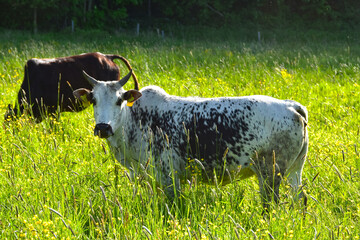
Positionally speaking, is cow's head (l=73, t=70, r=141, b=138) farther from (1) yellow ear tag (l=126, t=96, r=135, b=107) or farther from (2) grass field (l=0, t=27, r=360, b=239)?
(2) grass field (l=0, t=27, r=360, b=239)

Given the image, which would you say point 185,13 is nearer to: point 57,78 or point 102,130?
point 57,78

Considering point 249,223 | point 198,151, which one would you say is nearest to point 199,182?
point 198,151

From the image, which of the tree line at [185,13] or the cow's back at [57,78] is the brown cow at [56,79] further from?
the tree line at [185,13]

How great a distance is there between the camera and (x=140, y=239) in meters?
3.23

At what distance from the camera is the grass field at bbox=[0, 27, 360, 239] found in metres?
3.25

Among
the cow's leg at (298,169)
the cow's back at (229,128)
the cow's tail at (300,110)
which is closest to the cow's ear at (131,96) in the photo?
the cow's back at (229,128)

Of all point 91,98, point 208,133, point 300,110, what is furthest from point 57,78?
point 300,110

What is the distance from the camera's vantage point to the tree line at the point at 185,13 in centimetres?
3678

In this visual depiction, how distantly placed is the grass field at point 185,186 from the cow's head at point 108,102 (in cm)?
22

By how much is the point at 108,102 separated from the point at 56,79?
3188 millimetres

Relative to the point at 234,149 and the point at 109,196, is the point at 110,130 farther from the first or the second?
the point at 234,149

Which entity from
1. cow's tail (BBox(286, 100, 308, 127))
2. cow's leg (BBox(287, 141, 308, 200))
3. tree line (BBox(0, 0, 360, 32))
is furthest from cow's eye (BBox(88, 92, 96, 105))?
tree line (BBox(0, 0, 360, 32))

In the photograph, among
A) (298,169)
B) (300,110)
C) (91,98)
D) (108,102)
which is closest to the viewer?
(300,110)

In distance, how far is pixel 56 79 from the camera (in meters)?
Answer: 7.53
